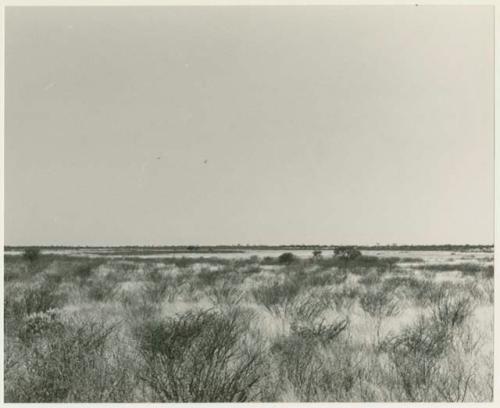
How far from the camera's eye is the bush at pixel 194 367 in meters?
4.43

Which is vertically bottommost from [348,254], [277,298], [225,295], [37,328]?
[348,254]

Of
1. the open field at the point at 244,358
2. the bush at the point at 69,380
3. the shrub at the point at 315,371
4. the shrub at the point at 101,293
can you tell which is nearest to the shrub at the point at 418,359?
the open field at the point at 244,358

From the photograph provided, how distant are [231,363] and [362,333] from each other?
281cm

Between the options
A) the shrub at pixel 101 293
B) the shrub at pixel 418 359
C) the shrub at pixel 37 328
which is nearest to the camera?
the shrub at pixel 418 359

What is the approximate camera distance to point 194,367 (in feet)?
14.7

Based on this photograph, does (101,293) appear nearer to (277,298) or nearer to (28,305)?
(28,305)

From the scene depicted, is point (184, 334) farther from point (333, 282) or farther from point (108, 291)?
point (333, 282)

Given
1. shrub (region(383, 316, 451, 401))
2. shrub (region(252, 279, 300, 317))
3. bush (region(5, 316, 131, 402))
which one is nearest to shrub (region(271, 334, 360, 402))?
shrub (region(383, 316, 451, 401))

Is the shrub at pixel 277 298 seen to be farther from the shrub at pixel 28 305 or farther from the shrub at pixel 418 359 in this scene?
the shrub at pixel 28 305

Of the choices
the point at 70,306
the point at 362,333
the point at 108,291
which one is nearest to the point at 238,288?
the point at 108,291

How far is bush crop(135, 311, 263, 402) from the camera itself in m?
4.43

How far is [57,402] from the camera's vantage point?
4.39 m

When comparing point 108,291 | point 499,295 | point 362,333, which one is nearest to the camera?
point 499,295

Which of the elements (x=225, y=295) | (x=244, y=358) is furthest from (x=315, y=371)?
(x=225, y=295)
